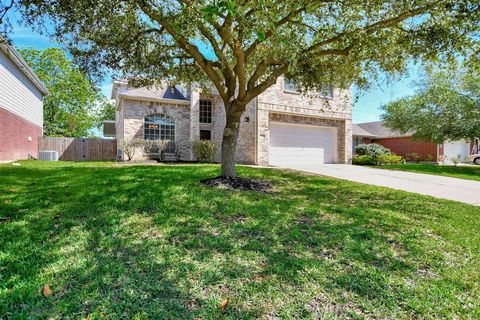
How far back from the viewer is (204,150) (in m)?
15.1

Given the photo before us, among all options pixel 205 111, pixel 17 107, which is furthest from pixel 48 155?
pixel 205 111

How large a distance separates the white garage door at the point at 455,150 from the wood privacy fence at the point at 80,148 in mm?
28071

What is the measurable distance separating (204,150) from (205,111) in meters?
3.10

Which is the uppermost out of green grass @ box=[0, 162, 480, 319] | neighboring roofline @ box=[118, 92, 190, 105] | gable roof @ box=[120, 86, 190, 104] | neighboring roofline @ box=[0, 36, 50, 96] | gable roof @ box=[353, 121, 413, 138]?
neighboring roofline @ box=[0, 36, 50, 96]

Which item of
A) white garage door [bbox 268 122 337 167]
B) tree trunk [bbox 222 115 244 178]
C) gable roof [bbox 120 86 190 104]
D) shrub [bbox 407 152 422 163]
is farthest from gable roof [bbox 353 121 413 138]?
tree trunk [bbox 222 115 244 178]

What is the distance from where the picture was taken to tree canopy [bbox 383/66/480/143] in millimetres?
15070

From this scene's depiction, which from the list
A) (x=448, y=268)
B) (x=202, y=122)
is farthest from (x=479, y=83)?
(x=448, y=268)

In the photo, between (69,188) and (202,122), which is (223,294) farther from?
(202,122)

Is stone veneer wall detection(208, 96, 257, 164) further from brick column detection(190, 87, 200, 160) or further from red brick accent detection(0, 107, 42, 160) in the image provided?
red brick accent detection(0, 107, 42, 160)

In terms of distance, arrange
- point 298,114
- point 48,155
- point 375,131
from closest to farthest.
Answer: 1. point 298,114
2. point 48,155
3. point 375,131

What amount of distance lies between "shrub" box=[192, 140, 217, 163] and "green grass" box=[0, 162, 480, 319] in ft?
31.4

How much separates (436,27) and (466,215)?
12.9 ft

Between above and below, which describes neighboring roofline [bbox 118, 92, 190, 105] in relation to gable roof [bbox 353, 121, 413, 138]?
above

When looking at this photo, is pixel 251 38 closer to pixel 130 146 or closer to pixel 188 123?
pixel 188 123
